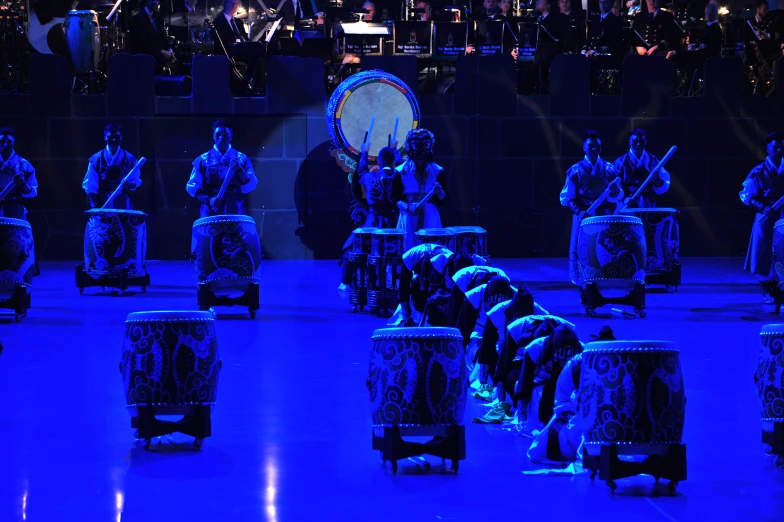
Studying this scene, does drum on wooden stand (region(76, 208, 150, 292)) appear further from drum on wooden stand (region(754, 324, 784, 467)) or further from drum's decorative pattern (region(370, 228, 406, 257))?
drum on wooden stand (region(754, 324, 784, 467))

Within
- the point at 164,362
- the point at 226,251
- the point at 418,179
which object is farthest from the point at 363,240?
the point at 164,362

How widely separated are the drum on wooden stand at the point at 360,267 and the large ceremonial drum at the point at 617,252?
154cm

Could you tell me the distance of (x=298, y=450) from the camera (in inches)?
199

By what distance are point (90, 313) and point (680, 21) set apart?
767cm

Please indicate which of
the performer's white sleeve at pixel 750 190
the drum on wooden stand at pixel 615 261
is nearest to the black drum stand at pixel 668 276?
the performer's white sleeve at pixel 750 190

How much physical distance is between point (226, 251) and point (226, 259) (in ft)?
0.18

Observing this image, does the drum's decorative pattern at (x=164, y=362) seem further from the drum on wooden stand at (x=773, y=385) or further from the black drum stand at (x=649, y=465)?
the drum on wooden stand at (x=773, y=385)

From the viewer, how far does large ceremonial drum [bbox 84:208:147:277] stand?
10164mm

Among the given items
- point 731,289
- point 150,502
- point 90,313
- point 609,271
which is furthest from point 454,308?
point 731,289

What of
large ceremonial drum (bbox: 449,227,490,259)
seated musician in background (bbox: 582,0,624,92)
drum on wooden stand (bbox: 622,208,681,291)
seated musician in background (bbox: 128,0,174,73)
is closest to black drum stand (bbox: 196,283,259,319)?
large ceremonial drum (bbox: 449,227,490,259)

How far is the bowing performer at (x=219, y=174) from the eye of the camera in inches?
426

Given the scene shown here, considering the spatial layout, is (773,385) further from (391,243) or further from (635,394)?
(391,243)

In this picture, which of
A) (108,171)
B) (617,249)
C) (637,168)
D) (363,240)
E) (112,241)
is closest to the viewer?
(617,249)

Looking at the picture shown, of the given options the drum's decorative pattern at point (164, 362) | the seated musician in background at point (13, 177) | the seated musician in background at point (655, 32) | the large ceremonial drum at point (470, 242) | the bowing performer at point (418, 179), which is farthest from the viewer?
the seated musician in background at point (655, 32)
